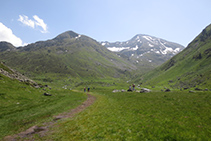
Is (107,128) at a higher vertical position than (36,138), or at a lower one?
higher

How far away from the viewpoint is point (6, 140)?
622 inches

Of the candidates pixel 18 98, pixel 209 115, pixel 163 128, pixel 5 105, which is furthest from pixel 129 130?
pixel 18 98

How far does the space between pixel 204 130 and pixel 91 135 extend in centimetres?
1436

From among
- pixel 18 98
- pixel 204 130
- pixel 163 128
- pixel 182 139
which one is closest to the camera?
pixel 182 139

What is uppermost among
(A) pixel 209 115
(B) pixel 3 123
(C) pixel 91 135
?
(A) pixel 209 115

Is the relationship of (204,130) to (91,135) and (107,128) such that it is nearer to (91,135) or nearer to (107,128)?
(107,128)

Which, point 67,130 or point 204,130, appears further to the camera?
point 67,130

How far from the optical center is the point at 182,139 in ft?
40.8

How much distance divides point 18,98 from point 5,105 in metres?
6.59

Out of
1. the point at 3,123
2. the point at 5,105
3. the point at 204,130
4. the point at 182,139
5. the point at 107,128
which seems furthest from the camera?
the point at 5,105

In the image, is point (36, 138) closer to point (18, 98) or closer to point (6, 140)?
point (6, 140)

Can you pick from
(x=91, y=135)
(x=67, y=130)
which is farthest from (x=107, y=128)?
(x=67, y=130)

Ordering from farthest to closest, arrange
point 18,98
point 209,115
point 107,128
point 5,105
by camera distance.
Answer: point 18,98
point 5,105
point 209,115
point 107,128

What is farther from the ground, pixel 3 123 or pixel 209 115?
pixel 209 115
